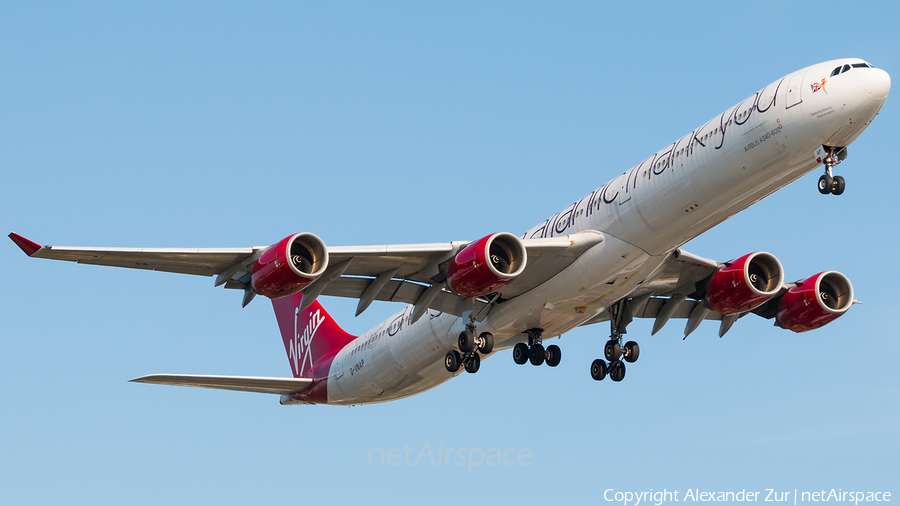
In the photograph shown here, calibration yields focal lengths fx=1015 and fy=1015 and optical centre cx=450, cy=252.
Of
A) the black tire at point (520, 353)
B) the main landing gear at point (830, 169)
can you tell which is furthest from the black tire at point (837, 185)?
the black tire at point (520, 353)

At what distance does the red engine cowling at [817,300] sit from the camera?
31.5 metres

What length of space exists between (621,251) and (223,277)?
10.1m

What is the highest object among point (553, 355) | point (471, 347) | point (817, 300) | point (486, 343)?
point (817, 300)

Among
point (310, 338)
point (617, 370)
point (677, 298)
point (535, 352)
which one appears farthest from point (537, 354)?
point (310, 338)

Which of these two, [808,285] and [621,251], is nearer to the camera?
[621,251]

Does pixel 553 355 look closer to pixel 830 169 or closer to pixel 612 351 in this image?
pixel 612 351

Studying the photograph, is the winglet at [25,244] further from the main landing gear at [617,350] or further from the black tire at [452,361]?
the main landing gear at [617,350]

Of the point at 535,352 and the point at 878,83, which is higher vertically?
the point at 878,83

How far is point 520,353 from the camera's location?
31.2 m

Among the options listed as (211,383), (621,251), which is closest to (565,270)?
(621,251)

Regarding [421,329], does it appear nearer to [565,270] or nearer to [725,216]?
[565,270]

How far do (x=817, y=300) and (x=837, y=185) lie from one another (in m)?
9.05

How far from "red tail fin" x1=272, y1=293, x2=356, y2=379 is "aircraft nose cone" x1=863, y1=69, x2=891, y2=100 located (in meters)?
20.3

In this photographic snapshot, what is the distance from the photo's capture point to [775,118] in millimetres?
23281
